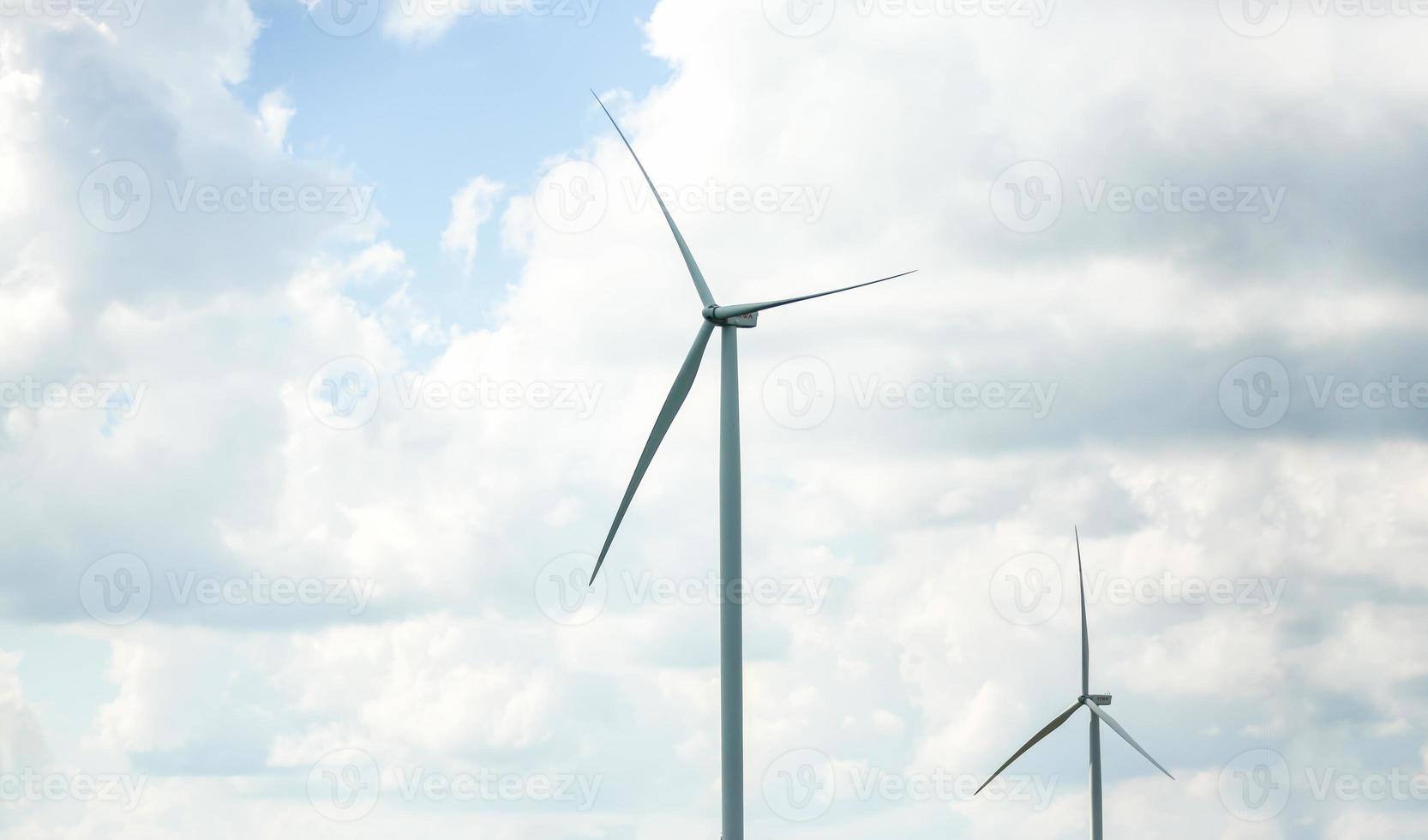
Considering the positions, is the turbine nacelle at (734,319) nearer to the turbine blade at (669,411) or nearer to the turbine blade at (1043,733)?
the turbine blade at (669,411)

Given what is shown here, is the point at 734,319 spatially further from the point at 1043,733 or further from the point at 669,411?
the point at 1043,733

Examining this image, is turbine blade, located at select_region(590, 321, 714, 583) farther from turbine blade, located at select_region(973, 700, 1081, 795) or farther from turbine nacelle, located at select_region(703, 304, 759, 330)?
turbine blade, located at select_region(973, 700, 1081, 795)

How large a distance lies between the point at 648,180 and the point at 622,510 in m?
11.6

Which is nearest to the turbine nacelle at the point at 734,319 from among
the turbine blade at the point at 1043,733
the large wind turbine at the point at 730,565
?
the large wind turbine at the point at 730,565

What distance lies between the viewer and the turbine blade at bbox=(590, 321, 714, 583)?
49688 mm

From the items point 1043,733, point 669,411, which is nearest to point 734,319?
point 669,411

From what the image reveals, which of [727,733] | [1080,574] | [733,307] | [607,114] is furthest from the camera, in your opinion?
[1080,574]

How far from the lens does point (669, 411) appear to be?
51.0m

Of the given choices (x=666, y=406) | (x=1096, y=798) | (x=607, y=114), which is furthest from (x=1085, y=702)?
(x=607, y=114)

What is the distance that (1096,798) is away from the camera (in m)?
70.2

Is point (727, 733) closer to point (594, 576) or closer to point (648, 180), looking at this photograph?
point (594, 576)

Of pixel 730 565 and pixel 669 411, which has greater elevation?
pixel 669 411

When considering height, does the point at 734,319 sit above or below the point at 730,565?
above

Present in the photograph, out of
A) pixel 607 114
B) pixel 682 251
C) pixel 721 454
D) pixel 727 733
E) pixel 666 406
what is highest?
pixel 607 114
